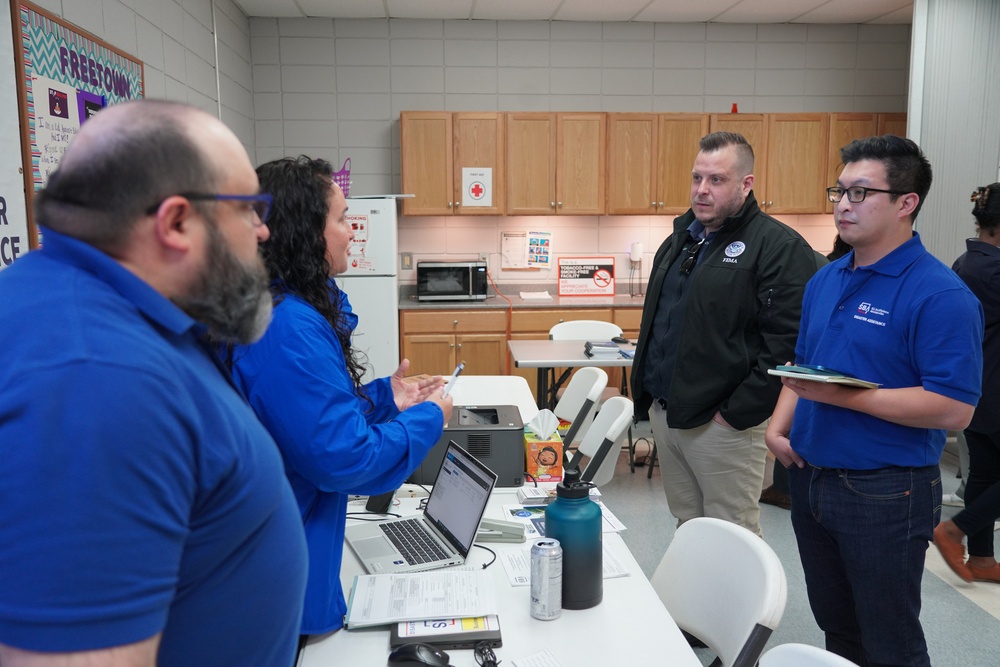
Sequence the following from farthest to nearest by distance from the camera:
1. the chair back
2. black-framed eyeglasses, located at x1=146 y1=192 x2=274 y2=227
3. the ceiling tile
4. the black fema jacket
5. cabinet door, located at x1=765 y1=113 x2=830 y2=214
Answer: cabinet door, located at x1=765 y1=113 x2=830 y2=214
the ceiling tile
the chair back
the black fema jacket
black-framed eyeglasses, located at x1=146 y1=192 x2=274 y2=227

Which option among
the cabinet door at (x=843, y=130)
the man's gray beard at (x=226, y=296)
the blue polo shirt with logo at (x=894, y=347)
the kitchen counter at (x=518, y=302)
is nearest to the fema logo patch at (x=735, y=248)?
the blue polo shirt with logo at (x=894, y=347)

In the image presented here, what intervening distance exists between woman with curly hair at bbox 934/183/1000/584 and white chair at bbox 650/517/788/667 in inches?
75.7

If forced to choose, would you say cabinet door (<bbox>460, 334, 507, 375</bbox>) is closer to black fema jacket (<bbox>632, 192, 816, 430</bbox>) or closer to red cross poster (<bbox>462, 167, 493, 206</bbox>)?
red cross poster (<bbox>462, 167, 493, 206</bbox>)

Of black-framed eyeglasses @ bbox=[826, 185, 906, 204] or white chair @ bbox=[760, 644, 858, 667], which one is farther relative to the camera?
black-framed eyeglasses @ bbox=[826, 185, 906, 204]

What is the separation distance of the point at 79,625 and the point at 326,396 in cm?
70

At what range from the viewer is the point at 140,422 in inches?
24.6

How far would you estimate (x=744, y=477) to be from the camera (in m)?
2.45

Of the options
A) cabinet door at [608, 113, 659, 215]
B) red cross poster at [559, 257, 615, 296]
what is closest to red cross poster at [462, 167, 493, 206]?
red cross poster at [559, 257, 615, 296]

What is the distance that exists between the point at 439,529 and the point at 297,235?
0.81 metres

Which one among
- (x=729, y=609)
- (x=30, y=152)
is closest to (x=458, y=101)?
(x=30, y=152)

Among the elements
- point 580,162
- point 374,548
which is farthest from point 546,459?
point 580,162

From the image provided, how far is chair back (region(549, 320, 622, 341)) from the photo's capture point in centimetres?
478

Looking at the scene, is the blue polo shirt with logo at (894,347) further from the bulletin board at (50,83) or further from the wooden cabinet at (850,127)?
the wooden cabinet at (850,127)

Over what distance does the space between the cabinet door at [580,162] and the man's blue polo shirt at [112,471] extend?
16.8 feet
